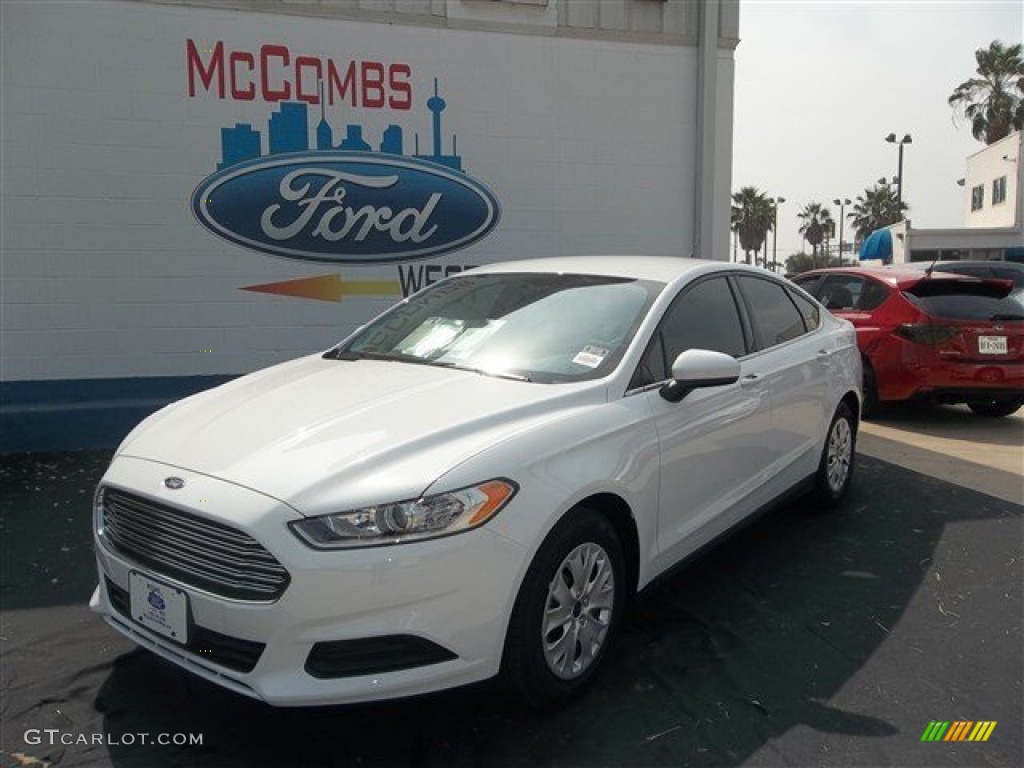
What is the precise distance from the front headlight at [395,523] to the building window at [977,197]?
46.1m

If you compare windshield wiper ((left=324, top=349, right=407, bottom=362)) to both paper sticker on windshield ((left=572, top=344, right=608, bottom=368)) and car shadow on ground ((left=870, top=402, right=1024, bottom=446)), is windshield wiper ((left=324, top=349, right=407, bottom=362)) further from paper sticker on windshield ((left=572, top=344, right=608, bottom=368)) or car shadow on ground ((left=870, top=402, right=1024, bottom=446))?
car shadow on ground ((left=870, top=402, right=1024, bottom=446))

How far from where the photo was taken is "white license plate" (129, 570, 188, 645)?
8.24 ft

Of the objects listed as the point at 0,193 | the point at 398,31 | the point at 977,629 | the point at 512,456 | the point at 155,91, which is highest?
the point at 398,31

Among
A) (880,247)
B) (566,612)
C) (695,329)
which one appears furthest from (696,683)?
(880,247)

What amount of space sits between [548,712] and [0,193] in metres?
6.17

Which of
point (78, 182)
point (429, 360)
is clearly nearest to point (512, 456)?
point (429, 360)

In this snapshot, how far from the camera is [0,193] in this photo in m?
6.50

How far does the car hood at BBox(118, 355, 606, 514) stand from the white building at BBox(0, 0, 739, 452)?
3.89 meters

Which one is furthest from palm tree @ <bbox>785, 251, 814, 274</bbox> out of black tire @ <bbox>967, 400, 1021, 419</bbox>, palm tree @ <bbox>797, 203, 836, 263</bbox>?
black tire @ <bbox>967, 400, 1021, 419</bbox>

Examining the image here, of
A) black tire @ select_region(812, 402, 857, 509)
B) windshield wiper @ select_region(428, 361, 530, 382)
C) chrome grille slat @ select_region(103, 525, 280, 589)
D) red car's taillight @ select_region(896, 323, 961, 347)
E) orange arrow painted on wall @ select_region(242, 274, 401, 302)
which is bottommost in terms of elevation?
black tire @ select_region(812, 402, 857, 509)

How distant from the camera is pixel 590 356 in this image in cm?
329

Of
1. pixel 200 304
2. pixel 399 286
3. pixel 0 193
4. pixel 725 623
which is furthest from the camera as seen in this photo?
pixel 399 286

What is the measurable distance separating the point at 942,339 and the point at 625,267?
15.7ft

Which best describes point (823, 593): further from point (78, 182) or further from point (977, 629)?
point (78, 182)
